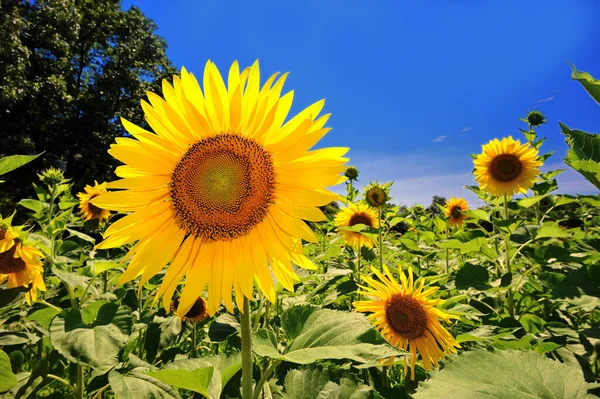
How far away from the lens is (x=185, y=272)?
1.13 metres

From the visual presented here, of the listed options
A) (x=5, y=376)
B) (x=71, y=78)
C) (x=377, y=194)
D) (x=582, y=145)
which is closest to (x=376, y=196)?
(x=377, y=194)

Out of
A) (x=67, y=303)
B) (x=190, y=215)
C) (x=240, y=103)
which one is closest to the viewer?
(x=240, y=103)

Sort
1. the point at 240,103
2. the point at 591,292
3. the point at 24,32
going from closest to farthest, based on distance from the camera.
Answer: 1. the point at 240,103
2. the point at 591,292
3. the point at 24,32

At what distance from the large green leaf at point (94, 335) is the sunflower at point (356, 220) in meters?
2.28

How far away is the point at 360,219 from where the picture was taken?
11.9 feet

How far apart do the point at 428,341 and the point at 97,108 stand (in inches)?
859

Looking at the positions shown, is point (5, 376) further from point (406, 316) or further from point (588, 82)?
point (588, 82)

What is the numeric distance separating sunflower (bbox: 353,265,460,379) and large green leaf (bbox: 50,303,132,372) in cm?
108

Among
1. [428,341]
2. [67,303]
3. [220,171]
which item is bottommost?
[67,303]

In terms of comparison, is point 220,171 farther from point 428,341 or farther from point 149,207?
point 428,341

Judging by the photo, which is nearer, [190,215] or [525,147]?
[190,215]

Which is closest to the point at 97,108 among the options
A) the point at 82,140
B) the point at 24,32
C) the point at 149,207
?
the point at 82,140

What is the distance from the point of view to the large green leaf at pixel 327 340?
881 mm

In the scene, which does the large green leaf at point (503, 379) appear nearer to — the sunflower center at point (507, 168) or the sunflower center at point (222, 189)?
the sunflower center at point (222, 189)
